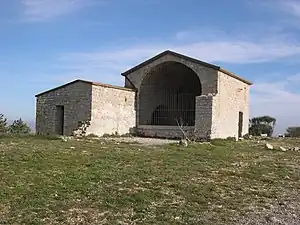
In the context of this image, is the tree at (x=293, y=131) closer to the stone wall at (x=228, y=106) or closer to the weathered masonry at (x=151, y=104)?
the weathered masonry at (x=151, y=104)

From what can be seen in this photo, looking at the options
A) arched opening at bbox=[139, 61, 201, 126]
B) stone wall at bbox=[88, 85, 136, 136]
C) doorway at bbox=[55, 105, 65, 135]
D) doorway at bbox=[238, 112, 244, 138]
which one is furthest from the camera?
doorway at bbox=[238, 112, 244, 138]

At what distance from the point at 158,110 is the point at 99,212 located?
74.7ft

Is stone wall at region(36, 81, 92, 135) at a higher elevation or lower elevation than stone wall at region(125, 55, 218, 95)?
lower

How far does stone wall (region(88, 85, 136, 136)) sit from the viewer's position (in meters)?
23.1

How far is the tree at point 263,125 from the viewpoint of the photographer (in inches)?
1544

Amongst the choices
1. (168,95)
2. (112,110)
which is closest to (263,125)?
(168,95)

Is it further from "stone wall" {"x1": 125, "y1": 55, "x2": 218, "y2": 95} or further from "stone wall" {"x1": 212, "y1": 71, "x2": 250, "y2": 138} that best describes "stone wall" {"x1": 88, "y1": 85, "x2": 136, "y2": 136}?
"stone wall" {"x1": 212, "y1": 71, "x2": 250, "y2": 138}

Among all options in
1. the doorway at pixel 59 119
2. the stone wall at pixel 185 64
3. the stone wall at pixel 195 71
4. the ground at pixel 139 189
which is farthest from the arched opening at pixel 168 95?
the ground at pixel 139 189

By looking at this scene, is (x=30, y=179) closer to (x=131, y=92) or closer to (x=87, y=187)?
(x=87, y=187)

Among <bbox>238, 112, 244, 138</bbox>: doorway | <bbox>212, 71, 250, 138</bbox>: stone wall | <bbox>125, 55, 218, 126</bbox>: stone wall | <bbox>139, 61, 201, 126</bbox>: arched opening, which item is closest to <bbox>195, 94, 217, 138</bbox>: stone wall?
<bbox>212, 71, 250, 138</bbox>: stone wall

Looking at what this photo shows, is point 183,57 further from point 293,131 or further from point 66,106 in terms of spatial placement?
point 293,131

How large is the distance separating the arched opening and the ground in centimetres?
1410

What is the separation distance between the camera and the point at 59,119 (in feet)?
81.3

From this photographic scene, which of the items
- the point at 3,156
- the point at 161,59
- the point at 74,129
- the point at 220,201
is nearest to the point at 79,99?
the point at 74,129
